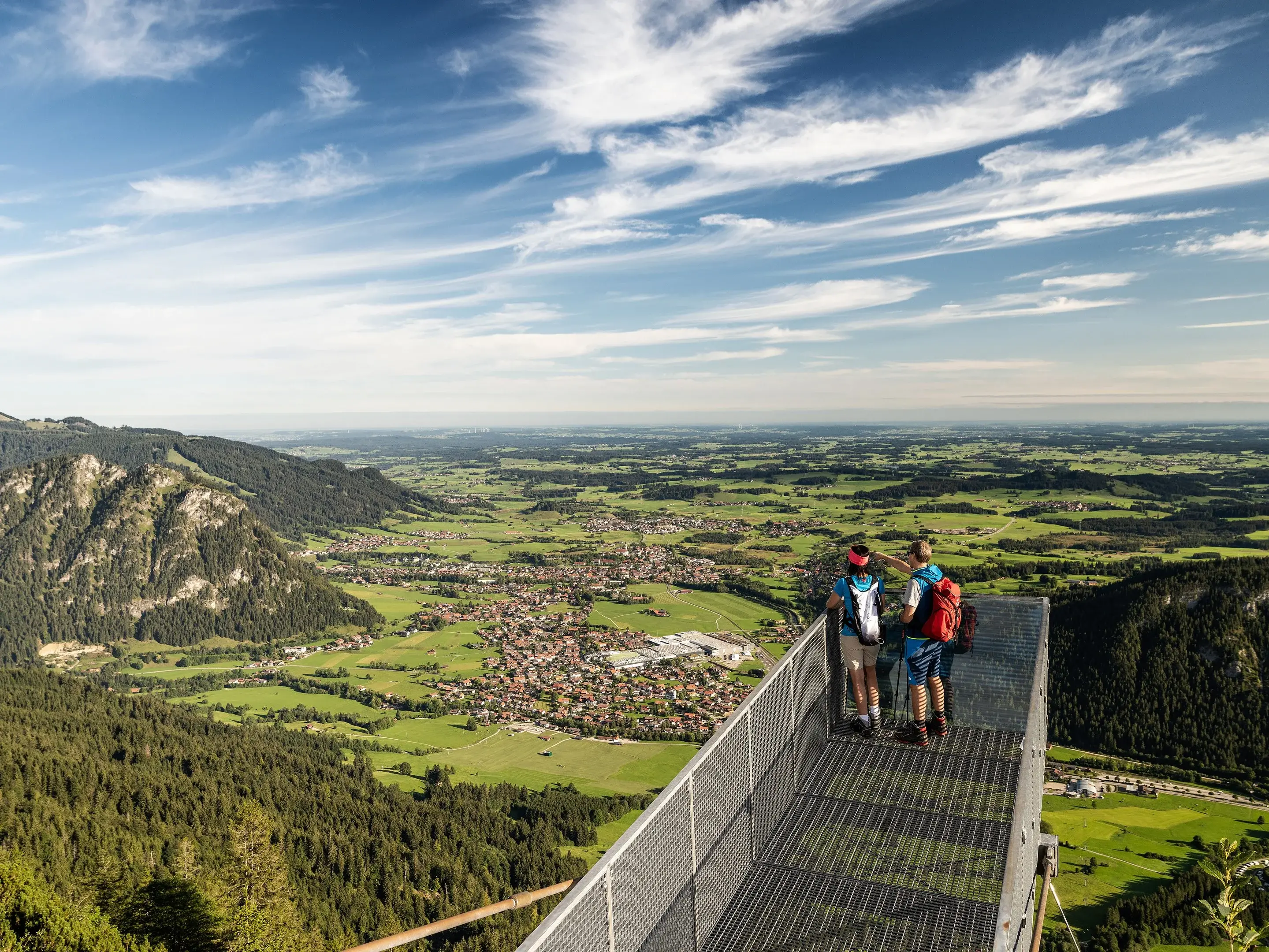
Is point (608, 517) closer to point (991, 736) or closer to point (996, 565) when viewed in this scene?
point (996, 565)

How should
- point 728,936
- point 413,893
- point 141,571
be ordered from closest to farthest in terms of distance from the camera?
point 728,936 → point 413,893 → point 141,571

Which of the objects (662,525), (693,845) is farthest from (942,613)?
(662,525)

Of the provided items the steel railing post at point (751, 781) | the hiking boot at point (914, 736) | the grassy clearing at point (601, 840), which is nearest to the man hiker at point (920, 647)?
the hiking boot at point (914, 736)

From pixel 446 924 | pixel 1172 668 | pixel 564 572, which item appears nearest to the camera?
pixel 446 924

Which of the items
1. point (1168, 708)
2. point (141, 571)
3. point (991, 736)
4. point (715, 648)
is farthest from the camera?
point (141, 571)

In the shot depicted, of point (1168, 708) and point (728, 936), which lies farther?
point (1168, 708)

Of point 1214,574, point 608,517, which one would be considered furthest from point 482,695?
point 608,517

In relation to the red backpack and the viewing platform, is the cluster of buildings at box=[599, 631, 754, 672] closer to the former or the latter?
the viewing platform

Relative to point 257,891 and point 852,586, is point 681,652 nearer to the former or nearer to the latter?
point 257,891
